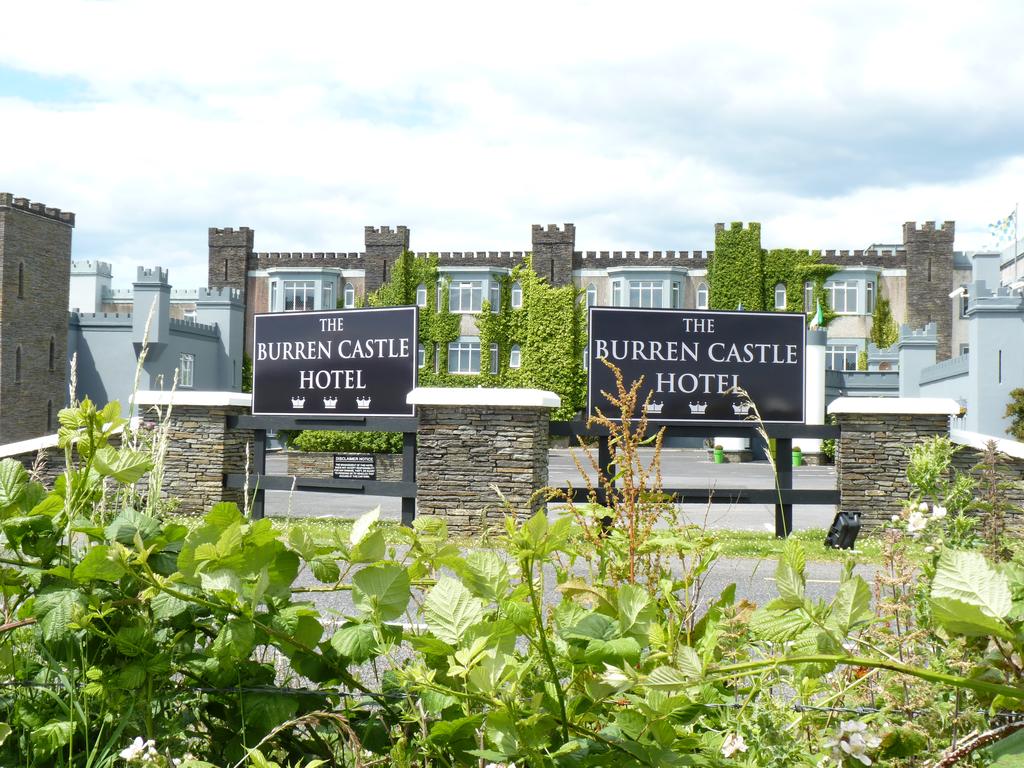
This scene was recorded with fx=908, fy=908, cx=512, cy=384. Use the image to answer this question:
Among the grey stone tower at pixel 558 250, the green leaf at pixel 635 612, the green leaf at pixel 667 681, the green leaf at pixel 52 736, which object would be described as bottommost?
the green leaf at pixel 52 736

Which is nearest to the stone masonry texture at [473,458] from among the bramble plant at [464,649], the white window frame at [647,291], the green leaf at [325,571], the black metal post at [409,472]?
the black metal post at [409,472]

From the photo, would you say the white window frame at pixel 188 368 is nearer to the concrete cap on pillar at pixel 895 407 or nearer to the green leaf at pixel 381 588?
the concrete cap on pillar at pixel 895 407

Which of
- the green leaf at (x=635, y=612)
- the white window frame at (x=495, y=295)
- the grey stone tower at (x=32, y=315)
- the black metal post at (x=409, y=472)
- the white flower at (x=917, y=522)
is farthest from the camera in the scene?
the white window frame at (x=495, y=295)

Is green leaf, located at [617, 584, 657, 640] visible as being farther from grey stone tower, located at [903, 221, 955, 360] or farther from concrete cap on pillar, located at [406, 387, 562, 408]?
grey stone tower, located at [903, 221, 955, 360]

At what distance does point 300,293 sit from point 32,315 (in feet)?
46.3

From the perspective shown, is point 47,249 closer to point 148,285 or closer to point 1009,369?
point 148,285

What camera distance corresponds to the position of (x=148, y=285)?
4653cm

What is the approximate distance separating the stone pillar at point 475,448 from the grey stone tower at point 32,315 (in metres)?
37.3

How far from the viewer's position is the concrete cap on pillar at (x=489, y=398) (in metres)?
11.3

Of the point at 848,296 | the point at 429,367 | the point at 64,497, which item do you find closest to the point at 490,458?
the point at 64,497

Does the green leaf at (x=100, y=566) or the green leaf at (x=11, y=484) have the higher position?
the green leaf at (x=11, y=484)

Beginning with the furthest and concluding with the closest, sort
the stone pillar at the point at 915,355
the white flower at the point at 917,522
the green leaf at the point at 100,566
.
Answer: the stone pillar at the point at 915,355 → the white flower at the point at 917,522 → the green leaf at the point at 100,566

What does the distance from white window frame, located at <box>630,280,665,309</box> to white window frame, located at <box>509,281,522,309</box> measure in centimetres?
626

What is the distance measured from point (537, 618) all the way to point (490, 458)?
9.91 m
